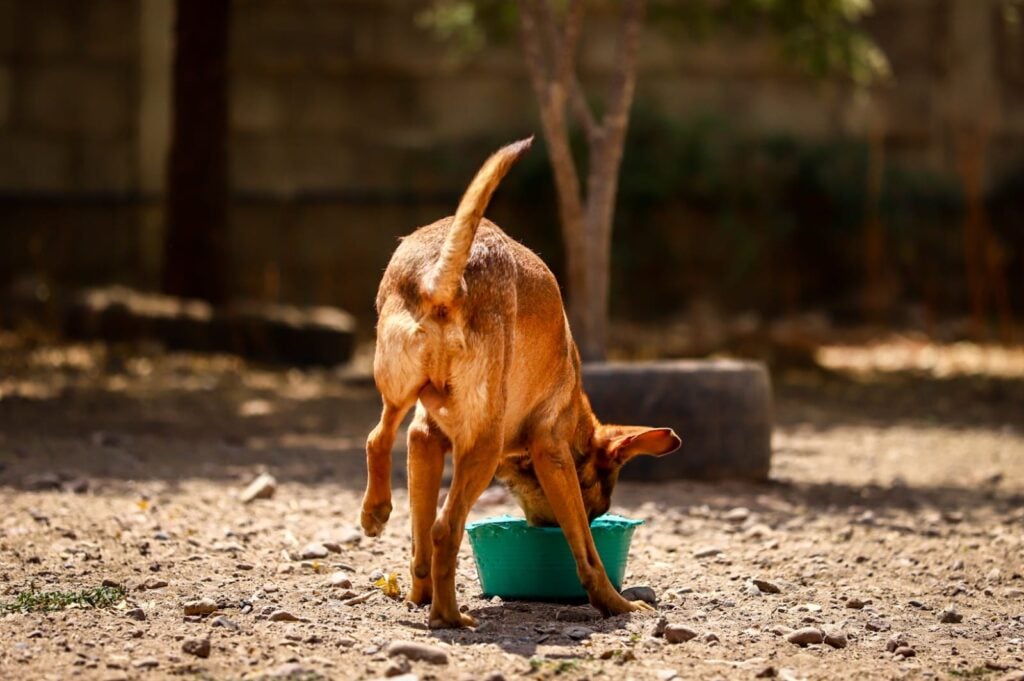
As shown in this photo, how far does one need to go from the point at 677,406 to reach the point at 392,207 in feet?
29.0

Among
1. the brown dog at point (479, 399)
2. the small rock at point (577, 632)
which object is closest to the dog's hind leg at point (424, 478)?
the brown dog at point (479, 399)

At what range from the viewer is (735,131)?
16.2m

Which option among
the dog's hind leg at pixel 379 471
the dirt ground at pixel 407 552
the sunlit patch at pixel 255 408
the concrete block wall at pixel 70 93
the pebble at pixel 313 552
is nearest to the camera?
the dirt ground at pixel 407 552

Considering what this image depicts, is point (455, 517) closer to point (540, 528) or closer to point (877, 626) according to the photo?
point (540, 528)

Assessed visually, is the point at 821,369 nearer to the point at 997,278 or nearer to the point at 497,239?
the point at 997,278

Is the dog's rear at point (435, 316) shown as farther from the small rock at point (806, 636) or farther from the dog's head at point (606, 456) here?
the small rock at point (806, 636)

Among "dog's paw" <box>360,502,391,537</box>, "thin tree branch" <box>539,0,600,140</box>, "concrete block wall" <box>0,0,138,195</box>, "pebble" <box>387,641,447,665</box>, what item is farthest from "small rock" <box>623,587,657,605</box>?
"concrete block wall" <box>0,0,138,195</box>

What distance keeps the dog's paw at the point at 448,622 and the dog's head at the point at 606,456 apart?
2.98 feet

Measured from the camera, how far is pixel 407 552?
608 cm

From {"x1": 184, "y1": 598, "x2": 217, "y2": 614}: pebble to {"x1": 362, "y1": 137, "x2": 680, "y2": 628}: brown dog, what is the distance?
59 cm

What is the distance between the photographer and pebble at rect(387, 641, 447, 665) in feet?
13.9

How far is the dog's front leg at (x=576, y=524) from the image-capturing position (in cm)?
504

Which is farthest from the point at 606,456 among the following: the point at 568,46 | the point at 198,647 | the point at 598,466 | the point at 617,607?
the point at 568,46

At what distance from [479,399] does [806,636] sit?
1.29 meters
